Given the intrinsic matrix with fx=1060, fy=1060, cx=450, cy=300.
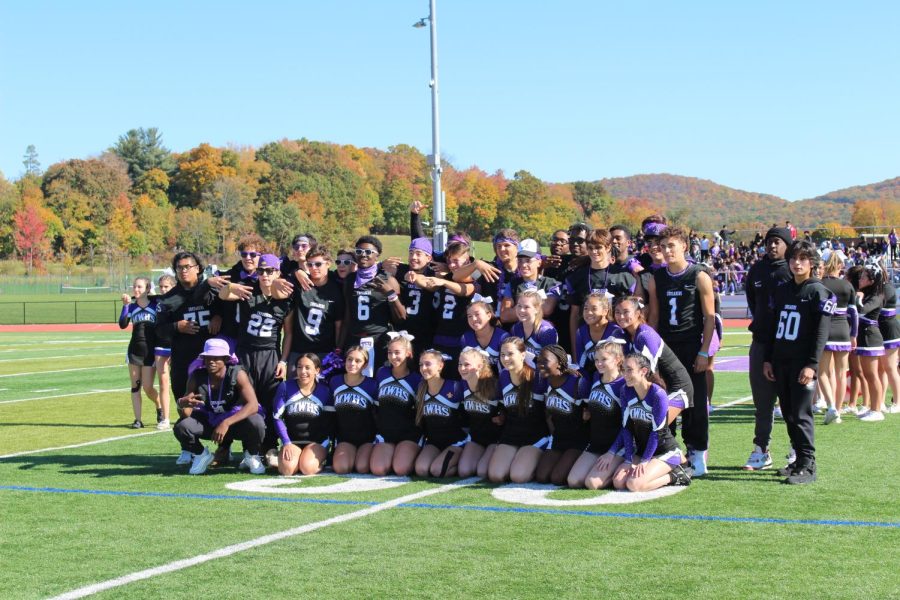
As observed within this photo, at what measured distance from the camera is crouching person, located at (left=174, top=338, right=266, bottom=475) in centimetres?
784

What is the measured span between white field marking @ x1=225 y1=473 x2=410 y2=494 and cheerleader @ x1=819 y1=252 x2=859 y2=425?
464 cm

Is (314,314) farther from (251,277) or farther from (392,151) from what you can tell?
(392,151)

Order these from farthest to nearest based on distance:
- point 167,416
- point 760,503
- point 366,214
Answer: point 366,214 → point 167,416 → point 760,503

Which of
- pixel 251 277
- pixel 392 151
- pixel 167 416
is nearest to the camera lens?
pixel 251 277

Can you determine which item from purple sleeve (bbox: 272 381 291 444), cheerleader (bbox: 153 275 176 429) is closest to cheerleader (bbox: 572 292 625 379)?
purple sleeve (bbox: 272 381 291 444)

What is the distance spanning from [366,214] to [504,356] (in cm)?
9117

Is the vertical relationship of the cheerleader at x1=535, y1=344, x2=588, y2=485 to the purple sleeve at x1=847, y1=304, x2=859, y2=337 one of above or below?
below

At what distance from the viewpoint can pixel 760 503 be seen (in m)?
6.37

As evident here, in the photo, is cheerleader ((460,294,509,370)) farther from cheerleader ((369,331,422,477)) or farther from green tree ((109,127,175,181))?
green tree ((109,127,175,181))

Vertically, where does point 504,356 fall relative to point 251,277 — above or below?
below

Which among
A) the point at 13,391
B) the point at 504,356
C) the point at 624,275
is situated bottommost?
the point at 13,391

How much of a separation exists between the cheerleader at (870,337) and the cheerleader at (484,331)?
4.58 m

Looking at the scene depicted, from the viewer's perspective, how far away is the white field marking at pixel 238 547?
475 cm

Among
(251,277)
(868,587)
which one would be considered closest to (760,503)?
(868,587)
